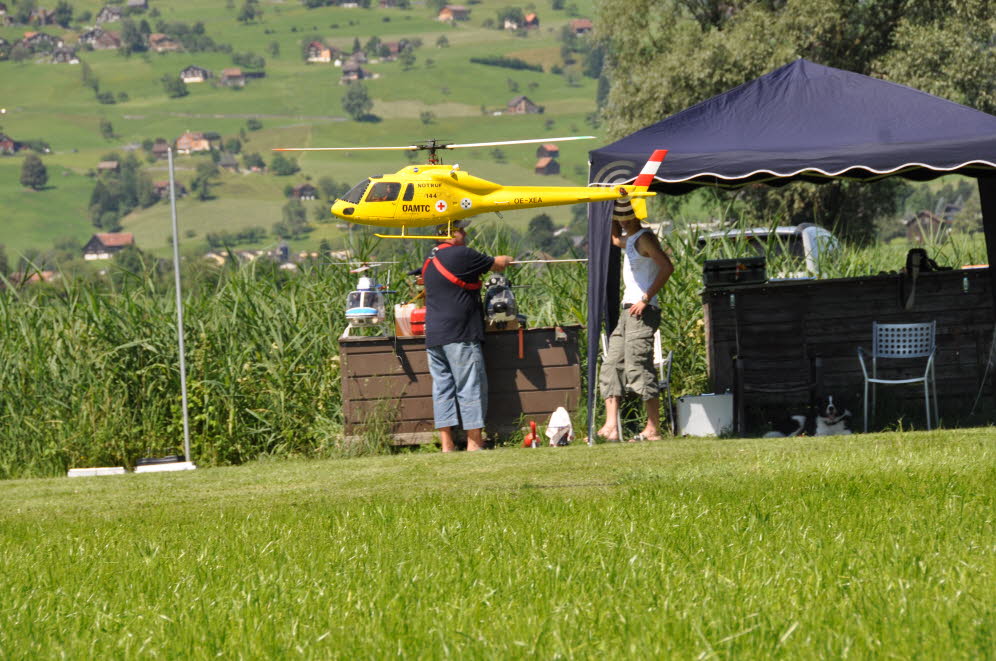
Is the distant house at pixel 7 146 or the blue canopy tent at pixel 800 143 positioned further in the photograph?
the distant house at pixel 7 146

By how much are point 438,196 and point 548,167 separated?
148 meters

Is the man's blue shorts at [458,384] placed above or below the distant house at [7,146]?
below

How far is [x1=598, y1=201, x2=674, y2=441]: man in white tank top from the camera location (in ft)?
33.4

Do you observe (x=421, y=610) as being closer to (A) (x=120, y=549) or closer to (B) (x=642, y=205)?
(A) (x=120, y=549)

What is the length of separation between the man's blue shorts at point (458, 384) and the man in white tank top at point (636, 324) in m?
1.02

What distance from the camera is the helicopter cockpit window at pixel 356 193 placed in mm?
9680

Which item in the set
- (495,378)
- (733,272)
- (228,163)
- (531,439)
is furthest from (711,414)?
(228,163)

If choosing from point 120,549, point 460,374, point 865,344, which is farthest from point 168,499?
point 865,344

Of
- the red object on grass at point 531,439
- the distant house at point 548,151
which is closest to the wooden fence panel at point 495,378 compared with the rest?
the red object on grass at point 531,439

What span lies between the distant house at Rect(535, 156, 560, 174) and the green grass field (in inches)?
5817

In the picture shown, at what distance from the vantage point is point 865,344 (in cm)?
1129

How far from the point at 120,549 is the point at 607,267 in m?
5.38

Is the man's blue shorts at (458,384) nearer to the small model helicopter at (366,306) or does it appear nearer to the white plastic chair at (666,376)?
A: the small model helicopter at (366,306)

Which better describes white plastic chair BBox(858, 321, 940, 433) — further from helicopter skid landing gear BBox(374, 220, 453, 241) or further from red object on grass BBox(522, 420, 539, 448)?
helicopter skid landing gear BBox(374, 220, 453, 241)
